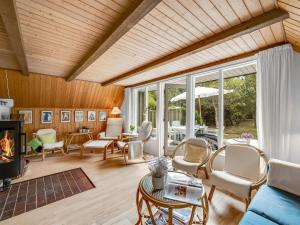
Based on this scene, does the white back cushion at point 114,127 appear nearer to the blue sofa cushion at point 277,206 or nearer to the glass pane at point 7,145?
the glass pane at point 7,145

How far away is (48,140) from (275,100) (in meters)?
5.17

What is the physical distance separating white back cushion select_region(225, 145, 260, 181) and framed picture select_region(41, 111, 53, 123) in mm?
4836

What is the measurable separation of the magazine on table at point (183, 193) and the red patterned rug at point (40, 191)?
1.62 m

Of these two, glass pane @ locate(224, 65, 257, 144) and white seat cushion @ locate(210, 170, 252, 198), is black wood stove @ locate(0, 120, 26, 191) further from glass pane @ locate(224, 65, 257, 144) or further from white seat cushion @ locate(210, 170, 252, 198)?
glass pane @ locate(224, 65, 257, 144)

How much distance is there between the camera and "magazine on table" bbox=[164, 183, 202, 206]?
147 cm

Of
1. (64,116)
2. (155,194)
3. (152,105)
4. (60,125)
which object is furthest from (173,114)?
(60,125)

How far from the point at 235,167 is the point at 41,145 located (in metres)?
4.52

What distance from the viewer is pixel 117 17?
5.58ft

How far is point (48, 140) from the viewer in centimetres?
430

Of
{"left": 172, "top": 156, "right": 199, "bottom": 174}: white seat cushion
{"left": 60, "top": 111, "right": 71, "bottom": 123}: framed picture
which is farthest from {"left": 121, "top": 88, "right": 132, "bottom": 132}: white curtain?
{"left": 172, "top": 156, "right": 199, "bottom": 174}: white seat cushion

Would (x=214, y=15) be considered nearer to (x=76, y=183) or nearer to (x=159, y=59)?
(x=159, y=59)

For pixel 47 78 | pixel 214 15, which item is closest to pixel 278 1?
pixel 214 15

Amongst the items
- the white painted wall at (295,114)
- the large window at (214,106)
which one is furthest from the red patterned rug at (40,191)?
the white painted wall at (295,114)

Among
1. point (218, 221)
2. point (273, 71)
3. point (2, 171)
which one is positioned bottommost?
point (218, 221)
